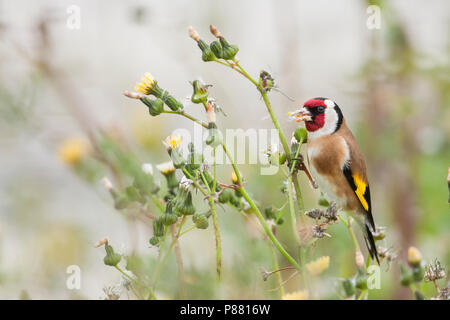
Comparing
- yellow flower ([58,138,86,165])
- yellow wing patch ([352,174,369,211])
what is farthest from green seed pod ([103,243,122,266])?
yellow flower ([58,138,86,165])

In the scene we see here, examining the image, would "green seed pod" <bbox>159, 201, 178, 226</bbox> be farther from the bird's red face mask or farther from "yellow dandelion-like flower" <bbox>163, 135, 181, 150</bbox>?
the bird's red face mask

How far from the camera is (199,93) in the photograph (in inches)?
16.5

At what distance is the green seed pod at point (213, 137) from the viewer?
15.7 inches

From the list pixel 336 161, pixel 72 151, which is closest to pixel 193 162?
pixel 336 161

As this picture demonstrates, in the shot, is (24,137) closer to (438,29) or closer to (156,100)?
(156,100)

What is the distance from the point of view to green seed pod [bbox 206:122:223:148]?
0.40 meters

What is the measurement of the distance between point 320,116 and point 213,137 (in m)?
0.20

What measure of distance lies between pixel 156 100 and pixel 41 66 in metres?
0.57

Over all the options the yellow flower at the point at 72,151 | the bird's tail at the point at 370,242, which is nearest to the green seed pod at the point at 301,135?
the bird's tail at the point at 370,242

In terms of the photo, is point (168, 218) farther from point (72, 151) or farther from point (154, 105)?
point (72, 151)

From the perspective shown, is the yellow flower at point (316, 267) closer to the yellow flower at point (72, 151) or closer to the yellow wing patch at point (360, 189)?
the yellow wing patch at point (360, 189)

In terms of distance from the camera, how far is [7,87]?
Answer: 3.03 ft

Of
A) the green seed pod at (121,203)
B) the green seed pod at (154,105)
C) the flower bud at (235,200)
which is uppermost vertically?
the green seed pod at (154,105)
